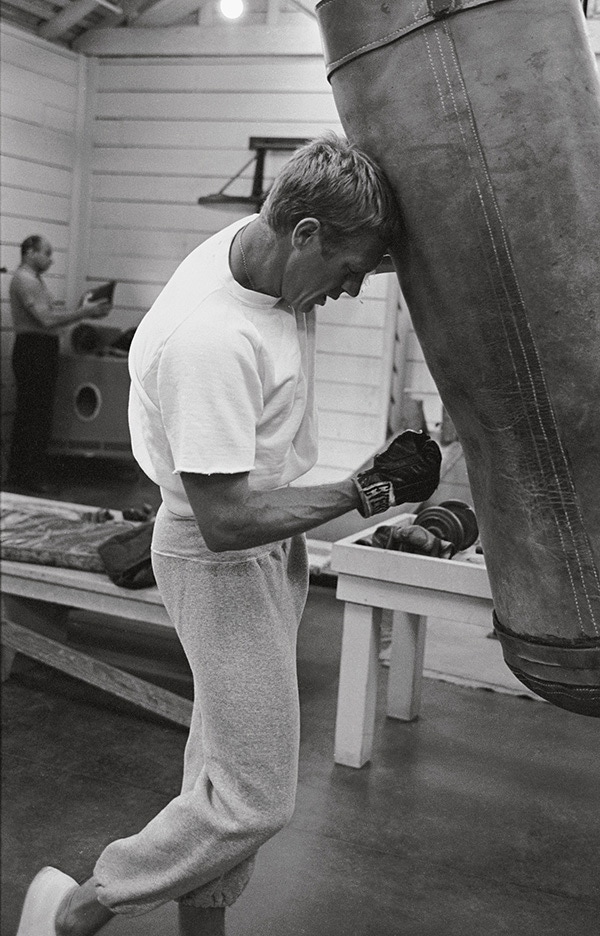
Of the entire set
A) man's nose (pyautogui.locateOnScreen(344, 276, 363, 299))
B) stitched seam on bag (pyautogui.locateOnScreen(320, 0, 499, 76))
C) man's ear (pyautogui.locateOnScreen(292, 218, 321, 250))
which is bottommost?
man's nose (pyautogui.locateOnScreen(344, 276, 363, 299))

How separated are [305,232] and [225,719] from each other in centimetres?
83

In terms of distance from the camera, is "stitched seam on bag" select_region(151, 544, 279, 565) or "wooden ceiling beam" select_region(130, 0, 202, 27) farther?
"wooden ceiling beam" select_region(130, 0, 202, 27)

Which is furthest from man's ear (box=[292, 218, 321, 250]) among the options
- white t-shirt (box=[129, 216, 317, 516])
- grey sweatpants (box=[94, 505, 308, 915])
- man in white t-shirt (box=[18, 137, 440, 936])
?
grey sweatpants (box=[94, 505, 308, 915])

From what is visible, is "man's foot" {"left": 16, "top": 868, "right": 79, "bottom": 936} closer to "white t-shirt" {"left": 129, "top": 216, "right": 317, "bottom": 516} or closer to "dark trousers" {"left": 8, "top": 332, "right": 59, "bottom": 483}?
"white t-shirt" {"left": 129, "top": 216, "right": 317, "bottom": 516}

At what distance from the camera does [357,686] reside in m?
3.09

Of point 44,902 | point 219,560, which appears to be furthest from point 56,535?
point 219,560

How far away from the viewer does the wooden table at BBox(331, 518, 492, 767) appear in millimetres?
2943

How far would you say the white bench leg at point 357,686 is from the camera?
121 inches

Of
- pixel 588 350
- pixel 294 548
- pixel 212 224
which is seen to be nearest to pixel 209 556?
pixel 294 548

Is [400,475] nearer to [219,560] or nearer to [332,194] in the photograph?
[219,560]

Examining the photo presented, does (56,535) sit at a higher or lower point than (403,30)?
lower

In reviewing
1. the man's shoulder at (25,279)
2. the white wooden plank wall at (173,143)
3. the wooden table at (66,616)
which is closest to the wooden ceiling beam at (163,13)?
the white wooden plank wall at (173,143)

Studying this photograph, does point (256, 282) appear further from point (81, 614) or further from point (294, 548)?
point (81, 614)

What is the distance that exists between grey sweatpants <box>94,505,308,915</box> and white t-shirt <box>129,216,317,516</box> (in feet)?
0.41
